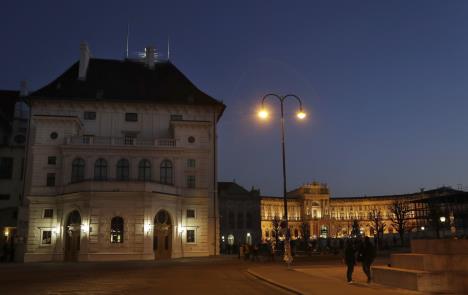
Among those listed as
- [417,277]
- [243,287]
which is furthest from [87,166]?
[417,277]

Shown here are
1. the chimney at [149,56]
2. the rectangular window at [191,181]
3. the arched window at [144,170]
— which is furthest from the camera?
the chimney at [149,56]

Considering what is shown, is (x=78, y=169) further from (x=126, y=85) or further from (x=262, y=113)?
(x=262, y=113)

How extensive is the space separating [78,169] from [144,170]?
266 inches

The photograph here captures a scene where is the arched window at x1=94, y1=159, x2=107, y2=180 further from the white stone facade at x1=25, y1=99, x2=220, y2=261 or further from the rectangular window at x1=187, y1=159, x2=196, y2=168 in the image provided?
the rectangular window at x1=187, y1=159, x2=196, y2=168

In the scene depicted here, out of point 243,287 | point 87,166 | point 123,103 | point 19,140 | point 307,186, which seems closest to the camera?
point 243,287

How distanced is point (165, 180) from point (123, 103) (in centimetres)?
1046

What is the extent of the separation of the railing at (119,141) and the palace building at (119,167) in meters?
0.11

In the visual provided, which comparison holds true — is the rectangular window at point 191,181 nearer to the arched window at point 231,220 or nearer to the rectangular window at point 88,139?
the rectangular window at point 88,139

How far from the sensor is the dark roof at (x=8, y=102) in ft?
227

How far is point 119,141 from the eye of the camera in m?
54.6

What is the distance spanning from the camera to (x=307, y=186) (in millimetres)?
172125

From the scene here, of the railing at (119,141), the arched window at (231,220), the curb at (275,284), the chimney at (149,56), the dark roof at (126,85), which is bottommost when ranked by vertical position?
the curb at (275,284)

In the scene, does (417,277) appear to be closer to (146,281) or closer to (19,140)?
(146,281)

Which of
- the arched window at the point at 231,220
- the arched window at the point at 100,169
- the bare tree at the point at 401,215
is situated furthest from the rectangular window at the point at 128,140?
the arched window at the point at 231,220
